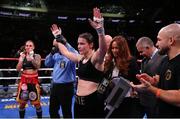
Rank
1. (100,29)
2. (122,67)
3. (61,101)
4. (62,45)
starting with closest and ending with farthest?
(100,29) < (122,67) < (62,45) < (61,101)

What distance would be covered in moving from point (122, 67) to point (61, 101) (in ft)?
4.74

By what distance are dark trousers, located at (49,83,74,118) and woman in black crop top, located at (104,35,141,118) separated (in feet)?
4.30

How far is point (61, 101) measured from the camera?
3977mm

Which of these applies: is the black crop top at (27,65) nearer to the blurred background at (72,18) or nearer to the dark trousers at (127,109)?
the dark trousers at (127,109)

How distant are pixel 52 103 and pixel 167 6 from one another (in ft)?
53.8

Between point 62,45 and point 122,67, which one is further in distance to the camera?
point 62,45

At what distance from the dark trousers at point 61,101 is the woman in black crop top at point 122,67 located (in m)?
1.31

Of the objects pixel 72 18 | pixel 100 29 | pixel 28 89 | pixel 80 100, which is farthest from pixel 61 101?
pixel 72 18

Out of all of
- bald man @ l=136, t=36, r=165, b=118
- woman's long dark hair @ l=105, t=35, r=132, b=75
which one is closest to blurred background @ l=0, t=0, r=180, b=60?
bald man @ l=136, t=36, r=165, b=118

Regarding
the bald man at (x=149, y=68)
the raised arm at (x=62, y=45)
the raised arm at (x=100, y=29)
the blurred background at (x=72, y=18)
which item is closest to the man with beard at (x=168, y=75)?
the raised arm at (x=100, y=29)

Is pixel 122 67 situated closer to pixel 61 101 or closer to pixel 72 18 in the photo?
pixel 61 101

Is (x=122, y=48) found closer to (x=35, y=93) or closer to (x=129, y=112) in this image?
(x=129, y=112)

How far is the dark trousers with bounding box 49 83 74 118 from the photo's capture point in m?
3.97

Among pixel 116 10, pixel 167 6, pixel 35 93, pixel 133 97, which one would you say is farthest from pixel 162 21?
pixel 133 97
